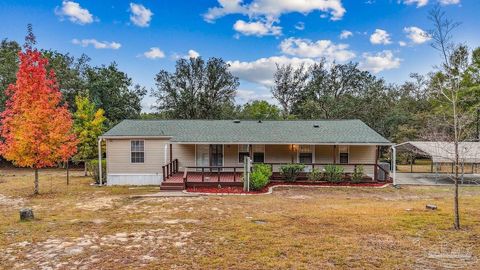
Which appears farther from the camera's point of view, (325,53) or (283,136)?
(325,53)

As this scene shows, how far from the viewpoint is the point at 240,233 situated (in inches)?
335

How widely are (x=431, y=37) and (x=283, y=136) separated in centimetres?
1064

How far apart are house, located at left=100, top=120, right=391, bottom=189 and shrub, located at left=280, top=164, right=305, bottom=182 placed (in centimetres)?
40

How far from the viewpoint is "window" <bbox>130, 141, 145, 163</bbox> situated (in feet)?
61.8

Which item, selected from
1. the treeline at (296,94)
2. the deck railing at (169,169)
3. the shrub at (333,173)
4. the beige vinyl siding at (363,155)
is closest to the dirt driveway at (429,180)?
the beige vinyl siding at (363,155)

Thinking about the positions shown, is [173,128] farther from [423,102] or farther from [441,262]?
[423,102]

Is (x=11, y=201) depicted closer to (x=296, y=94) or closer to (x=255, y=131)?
(x=255, y=131)

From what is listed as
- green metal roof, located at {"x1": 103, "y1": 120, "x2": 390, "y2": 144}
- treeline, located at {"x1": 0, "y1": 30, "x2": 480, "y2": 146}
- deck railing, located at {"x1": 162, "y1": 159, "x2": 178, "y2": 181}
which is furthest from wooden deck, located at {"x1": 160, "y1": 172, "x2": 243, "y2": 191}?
treeline, located at {"x1": 0, "y1": 30, "x2": 480, "y2": 146}

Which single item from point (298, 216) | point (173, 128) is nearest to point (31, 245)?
point (298, 216)

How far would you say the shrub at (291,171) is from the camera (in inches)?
706

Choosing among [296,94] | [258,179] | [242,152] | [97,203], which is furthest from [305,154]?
[296,94]

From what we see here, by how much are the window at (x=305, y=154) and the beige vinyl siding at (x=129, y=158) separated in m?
8.16

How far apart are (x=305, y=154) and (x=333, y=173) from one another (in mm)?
2286

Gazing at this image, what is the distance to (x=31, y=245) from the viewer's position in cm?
753
